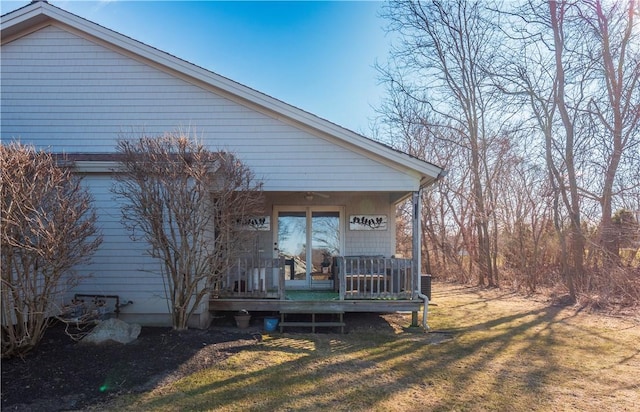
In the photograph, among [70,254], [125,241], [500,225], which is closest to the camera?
[70,254]

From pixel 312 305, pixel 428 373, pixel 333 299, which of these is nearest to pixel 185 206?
pixel 312 305

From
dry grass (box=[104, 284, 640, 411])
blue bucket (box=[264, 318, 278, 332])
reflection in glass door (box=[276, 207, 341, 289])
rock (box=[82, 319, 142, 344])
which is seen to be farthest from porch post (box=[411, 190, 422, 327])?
rock (box=[82, 319, 142, 344])

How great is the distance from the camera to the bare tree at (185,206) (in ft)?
19.1

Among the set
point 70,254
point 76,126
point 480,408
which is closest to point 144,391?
point 70,254

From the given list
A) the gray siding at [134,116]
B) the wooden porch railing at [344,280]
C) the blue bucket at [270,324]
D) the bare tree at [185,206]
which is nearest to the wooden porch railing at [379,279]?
the wooden porch railing at [344,280]

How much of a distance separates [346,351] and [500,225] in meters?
13.0

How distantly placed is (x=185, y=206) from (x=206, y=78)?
3.34 meters

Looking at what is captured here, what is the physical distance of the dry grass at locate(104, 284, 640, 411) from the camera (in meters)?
4.04

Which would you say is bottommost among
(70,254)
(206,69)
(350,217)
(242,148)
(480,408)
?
(480,408)

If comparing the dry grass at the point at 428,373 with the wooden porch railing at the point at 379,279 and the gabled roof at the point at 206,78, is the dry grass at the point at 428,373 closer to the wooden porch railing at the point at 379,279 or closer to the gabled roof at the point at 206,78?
the wooden porch railing at the point at 379,279

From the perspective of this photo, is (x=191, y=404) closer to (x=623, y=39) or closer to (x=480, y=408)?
(x=480, y=408)

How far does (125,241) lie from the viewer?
23.2 feet

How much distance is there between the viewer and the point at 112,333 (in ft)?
18.2

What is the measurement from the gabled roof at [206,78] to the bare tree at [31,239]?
3.51 meters
